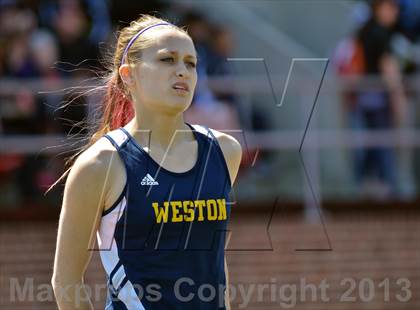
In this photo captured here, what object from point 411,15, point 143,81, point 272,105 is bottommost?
point 272,105

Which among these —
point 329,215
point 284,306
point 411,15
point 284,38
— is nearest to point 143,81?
point 284,306

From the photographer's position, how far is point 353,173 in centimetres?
977

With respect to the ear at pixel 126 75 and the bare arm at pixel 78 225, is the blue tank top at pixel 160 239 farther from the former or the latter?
the ear at pixel 126 75

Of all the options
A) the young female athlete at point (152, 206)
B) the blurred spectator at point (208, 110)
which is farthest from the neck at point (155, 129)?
the blurred spectator at point (208, 110)

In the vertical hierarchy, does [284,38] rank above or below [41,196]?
above

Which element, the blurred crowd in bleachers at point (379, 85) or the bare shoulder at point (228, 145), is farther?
the blurred crowd in bleachers at point (379, 85)

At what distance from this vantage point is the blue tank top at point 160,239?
11.6 feet

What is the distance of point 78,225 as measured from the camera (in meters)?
3.55

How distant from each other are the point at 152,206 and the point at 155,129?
1.01 feet

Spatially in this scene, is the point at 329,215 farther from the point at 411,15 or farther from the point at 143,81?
the point at 143,81

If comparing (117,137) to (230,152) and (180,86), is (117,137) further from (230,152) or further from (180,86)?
(230,152)

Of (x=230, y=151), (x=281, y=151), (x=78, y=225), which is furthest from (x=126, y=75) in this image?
(x=281, y=151)

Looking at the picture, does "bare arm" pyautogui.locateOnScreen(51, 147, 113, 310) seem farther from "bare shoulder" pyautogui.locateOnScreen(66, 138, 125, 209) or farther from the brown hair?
the brown hair

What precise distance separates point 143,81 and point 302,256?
539cm
